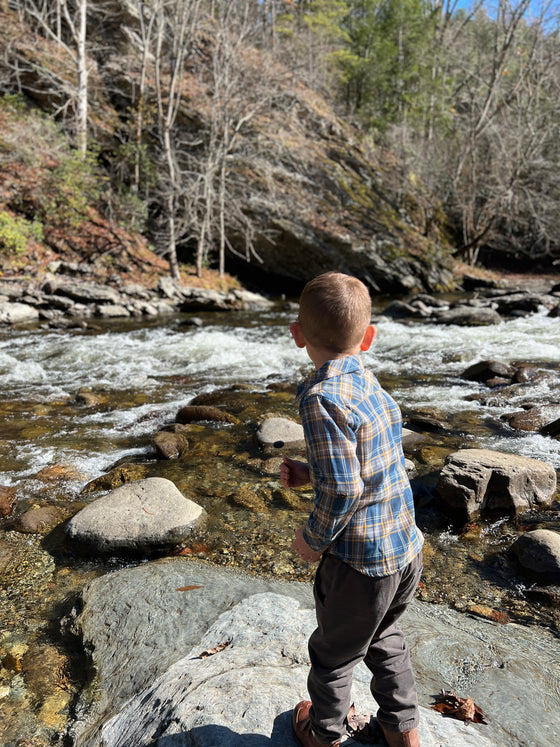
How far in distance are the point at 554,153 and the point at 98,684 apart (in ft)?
100

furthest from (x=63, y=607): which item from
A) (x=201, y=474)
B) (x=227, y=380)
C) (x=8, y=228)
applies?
(x=8, y=228)

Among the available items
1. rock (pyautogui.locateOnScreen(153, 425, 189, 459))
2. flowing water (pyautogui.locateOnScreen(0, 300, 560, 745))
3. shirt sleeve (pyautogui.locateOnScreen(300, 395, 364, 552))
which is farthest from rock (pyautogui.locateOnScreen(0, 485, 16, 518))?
shirt sleeve (pyautogui.locateOnScreen(300, 395, 364, 552))

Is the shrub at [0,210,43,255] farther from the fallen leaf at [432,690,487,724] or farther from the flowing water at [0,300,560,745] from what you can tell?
the fallen leaf at [432,690,487,724]

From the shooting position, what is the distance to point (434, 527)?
147 inches

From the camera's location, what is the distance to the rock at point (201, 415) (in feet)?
19.3

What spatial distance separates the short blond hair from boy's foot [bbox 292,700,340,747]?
125cm

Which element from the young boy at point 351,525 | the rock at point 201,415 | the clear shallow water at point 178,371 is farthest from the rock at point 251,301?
the young boy at point 351,525

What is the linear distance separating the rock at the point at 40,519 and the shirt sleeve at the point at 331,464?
2898 millimetres

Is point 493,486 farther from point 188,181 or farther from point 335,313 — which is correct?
point 188,181

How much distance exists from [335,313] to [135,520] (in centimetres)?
254

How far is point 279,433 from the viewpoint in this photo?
17.2ft

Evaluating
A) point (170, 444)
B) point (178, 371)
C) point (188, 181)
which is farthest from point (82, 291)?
point (170, 444)

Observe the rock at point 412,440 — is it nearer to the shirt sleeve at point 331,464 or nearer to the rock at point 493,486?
the rock at point 493,486

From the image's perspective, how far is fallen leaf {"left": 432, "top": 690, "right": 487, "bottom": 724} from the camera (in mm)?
1835
